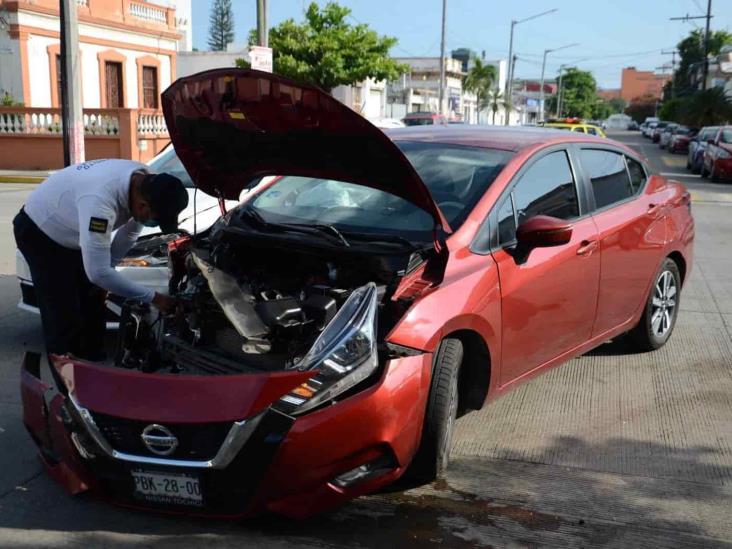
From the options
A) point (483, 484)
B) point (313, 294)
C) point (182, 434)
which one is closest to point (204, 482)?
point (182, 434)

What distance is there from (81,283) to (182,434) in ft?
5.36

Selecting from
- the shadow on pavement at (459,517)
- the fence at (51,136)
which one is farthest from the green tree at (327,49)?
the shadow on pavement at (459,517)

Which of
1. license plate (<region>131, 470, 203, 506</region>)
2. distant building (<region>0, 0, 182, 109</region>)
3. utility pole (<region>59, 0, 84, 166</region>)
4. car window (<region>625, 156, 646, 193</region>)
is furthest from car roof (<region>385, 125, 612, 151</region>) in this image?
distant building (<region>0, 0, 182, 109</region>)

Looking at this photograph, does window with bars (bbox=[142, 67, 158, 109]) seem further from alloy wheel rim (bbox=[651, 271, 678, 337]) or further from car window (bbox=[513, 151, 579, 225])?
car window (bbox=[513, 151, 579, 225])

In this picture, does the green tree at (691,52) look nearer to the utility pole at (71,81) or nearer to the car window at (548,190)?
the utility pole at (71,81)

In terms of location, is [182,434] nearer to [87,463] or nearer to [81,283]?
[87,463]

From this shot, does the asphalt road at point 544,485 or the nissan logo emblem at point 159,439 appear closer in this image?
the nissan logo emblem at point 159,439

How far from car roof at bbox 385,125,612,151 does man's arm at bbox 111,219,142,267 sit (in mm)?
1522

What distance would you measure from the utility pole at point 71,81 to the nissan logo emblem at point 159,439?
12.2 meters

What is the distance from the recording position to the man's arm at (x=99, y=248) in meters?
3.88

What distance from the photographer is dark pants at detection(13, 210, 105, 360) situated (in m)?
4.28

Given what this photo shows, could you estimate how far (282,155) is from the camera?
4.16 meters

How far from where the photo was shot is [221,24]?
86250mm

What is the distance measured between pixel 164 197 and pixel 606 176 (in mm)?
3007
